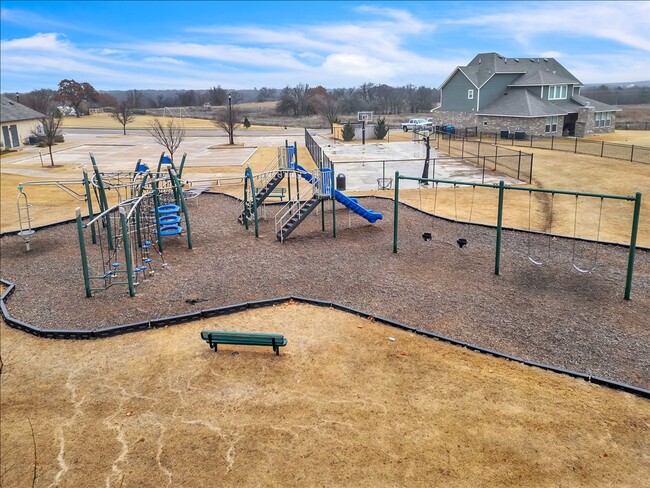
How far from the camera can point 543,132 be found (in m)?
52.0

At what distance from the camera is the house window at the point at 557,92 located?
55.8 meters

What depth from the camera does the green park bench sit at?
33.0 ft

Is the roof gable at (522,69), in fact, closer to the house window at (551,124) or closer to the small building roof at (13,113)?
the house window at (551,124)

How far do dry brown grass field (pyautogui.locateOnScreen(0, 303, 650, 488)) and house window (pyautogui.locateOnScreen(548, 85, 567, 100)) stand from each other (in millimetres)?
53223

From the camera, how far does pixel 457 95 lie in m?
59.9

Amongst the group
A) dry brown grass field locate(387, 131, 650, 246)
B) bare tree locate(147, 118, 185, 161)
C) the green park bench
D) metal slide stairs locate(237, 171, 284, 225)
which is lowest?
the green park bench

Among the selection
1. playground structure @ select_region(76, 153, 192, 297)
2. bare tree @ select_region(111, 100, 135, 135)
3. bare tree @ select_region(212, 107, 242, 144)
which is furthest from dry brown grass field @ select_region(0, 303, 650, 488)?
bare tree @ select_region(111, 100, 135, 135)

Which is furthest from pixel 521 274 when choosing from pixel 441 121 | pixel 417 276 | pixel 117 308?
pixel 441 121

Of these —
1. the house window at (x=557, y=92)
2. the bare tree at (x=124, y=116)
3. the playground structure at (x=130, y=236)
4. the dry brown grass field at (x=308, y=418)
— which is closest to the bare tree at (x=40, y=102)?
the bare tree at (x=124, y=116)

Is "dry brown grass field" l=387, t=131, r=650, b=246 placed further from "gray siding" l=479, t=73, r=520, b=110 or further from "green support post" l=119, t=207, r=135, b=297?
"gray siding" l=479, t=73, r=520, b=110

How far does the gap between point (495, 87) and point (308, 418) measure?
55.4 metres

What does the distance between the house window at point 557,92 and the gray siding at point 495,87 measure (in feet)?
13.0

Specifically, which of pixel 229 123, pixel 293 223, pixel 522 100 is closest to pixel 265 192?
pixel 293 223

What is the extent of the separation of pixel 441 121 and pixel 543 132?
542 inches
